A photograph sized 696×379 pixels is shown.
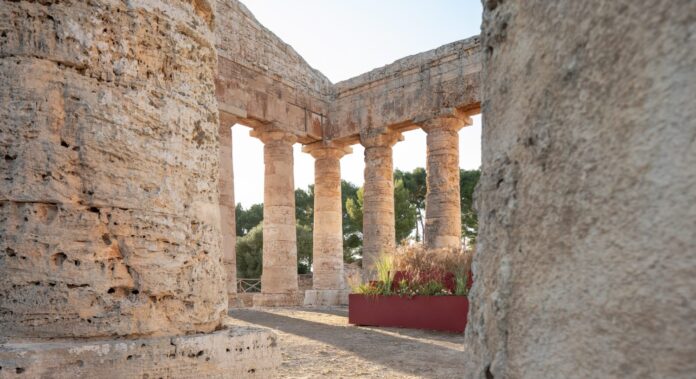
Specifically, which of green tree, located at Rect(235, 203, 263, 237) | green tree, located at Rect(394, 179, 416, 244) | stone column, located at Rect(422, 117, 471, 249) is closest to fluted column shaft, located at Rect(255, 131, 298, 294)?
stone column, located at Rect(422, 117, 471, 249)

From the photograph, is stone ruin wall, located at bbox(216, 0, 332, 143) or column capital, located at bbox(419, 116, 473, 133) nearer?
stone ruin wall, located at bbox(216, 0, 332, 143)

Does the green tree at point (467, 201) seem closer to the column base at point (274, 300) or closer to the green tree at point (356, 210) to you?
the green tree at point (356, 210)

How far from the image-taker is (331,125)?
16875 mm

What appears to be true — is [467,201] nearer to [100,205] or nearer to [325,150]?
[325,150]

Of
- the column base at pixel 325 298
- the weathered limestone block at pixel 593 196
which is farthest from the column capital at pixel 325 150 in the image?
the weathered limestone block at pixel 593 196

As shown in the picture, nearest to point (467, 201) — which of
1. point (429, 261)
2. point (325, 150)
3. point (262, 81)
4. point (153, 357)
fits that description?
point (325, 150)

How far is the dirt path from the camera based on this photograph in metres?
5.21

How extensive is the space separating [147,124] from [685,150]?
2.94 meters

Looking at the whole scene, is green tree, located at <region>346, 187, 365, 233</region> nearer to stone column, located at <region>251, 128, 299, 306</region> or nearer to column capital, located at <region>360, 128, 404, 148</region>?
column capital, located at <region>360, 128, 404, 148</region>

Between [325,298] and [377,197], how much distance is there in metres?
3.30

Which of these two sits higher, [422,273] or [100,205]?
[100,205]

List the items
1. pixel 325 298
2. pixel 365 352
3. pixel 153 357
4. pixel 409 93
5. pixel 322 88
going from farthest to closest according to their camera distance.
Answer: pixel 322 88 < pixel 325 298 < pixel 409 93 < pixel 365 352 < pixel 153 357

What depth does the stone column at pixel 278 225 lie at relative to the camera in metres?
15.1

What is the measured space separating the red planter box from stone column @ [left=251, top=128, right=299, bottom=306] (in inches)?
222
